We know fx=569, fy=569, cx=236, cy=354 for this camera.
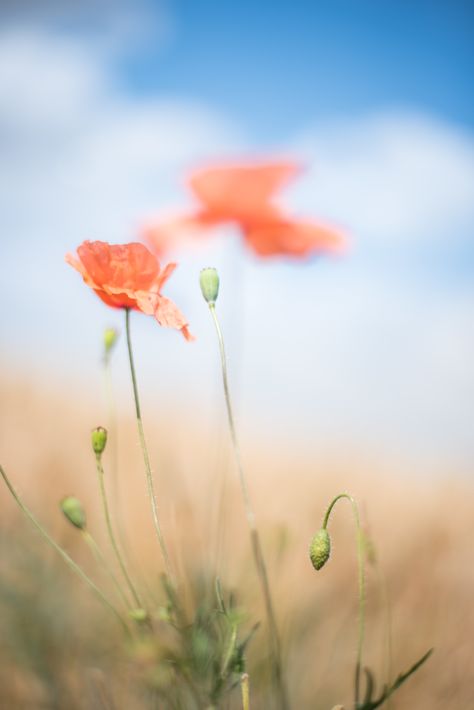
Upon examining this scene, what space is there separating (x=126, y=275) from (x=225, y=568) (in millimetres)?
538

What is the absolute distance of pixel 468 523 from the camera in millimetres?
1673

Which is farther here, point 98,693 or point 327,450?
point 327,450

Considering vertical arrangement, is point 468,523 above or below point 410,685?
above

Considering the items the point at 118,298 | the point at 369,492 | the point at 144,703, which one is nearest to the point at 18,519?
the point at 144,703

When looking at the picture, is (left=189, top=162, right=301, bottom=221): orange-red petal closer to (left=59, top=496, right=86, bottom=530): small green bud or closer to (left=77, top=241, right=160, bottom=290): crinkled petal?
(left=77, top=241, right=160, bottom=290): crinkled petal

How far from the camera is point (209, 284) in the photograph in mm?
573

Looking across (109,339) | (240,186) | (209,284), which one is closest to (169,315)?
(209,284)

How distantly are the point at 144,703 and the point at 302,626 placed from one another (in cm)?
31

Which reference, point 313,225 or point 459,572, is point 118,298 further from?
point 459,572

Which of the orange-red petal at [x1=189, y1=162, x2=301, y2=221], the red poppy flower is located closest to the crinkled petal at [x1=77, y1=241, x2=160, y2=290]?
the red poppy flower

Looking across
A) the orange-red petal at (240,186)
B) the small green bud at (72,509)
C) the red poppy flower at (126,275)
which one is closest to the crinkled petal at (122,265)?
the red poppy flower at (126,275)

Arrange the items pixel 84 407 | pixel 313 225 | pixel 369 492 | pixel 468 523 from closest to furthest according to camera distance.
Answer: pixel 313 225
pixel 468 523
pixel 369 492
pixel 84 407

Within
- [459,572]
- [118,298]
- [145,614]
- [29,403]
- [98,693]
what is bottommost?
[459,572]

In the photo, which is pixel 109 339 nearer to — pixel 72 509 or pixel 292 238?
pixel 72 509
